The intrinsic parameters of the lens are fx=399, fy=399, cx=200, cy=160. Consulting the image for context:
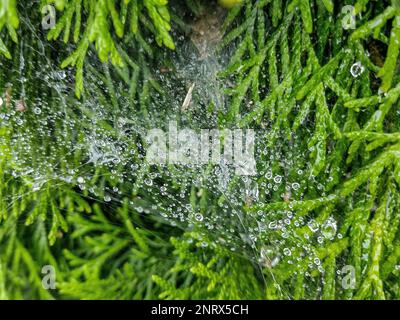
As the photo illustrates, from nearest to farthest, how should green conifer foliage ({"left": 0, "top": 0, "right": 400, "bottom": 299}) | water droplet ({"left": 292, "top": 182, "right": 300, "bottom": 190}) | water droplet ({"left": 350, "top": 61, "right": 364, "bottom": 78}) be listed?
green conifer foliage ({"left": 0, "top": 0, "right": 400, "bottom": 299}), water droplet ({"left": 350, "top": 61, "right": 364, "bottom": 78}), water droplet ({"left": 292, "top": 182, "right": 300, "bottom": 190})

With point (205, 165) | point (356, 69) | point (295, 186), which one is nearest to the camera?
point (356, 69)

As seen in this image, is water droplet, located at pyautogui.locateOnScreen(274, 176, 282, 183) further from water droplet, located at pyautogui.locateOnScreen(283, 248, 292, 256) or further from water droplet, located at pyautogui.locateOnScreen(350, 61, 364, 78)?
water droplet, located at pyautogui.locateOnScreen(350, 61, 364, 78)

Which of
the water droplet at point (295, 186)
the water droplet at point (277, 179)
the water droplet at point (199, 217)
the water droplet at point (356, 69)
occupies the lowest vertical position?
the water droplet at point (199, 217)

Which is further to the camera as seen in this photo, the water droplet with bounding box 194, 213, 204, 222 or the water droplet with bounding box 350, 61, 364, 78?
the water droplet with bounding box 194, 213, 204, 222

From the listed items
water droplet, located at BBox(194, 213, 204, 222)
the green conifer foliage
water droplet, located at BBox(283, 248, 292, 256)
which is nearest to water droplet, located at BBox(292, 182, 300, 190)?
the green conifer foliage

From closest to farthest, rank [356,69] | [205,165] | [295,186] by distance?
[356,69] → [295,186] → [205,165]

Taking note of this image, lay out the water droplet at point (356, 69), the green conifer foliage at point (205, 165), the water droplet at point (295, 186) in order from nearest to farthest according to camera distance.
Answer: the green conifer foliage at point (205, 165) < the water droplet at point (356, 69) < the water droplet at point (295, 186)

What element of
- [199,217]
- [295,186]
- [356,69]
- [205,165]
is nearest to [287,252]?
[295,186]

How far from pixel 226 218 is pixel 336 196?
510 mm

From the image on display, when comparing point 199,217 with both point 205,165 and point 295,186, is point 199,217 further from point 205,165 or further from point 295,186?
point 295,186

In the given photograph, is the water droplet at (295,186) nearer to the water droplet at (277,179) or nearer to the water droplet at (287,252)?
the water droplet at (277,179)

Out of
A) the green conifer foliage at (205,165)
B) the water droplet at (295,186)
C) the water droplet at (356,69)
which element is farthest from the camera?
the water droplet at (295,186)

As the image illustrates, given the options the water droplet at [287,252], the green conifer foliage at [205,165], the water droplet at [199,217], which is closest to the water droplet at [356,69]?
the green conifer foliage at [205,165]
